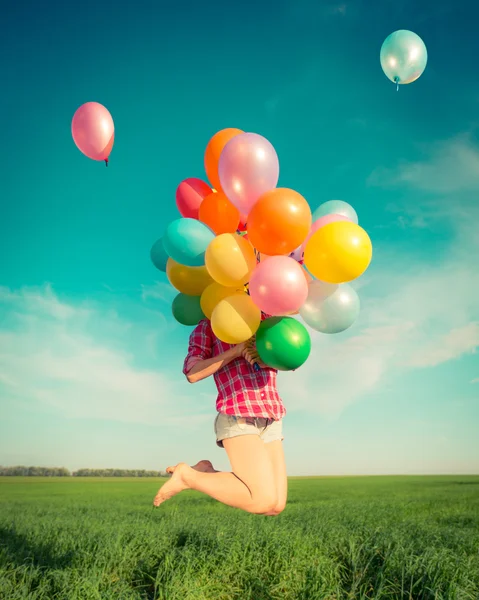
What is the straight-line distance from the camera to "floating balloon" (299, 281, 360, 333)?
375 centimetres

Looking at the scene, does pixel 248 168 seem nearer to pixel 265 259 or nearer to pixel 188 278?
pixel 265 259

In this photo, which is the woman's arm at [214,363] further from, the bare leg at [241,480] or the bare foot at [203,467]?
the bare foot at [203,467]

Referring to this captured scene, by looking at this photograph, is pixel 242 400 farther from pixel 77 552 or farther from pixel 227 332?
pixel 77 552

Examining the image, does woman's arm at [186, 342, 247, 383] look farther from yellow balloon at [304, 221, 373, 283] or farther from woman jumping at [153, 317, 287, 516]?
yellow balloon at [304, 221, 373, 283]

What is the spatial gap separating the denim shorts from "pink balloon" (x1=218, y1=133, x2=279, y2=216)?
1591 mm

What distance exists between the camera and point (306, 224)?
3.44 metres

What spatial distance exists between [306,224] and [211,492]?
2012 millimetres

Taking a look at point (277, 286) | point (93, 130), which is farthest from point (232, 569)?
point (93, 130)

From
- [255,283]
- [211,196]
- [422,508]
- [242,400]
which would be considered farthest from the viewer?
[422,508]

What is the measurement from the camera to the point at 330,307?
12.3 ft

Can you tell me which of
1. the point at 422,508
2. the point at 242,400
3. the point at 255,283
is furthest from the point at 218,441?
the point at 422,508

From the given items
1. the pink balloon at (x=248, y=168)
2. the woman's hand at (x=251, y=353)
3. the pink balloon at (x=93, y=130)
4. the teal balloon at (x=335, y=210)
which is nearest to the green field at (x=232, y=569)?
the woman's hand at (x=251, y=353)

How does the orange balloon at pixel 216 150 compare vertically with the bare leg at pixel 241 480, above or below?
above

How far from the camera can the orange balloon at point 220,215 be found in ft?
12.4
